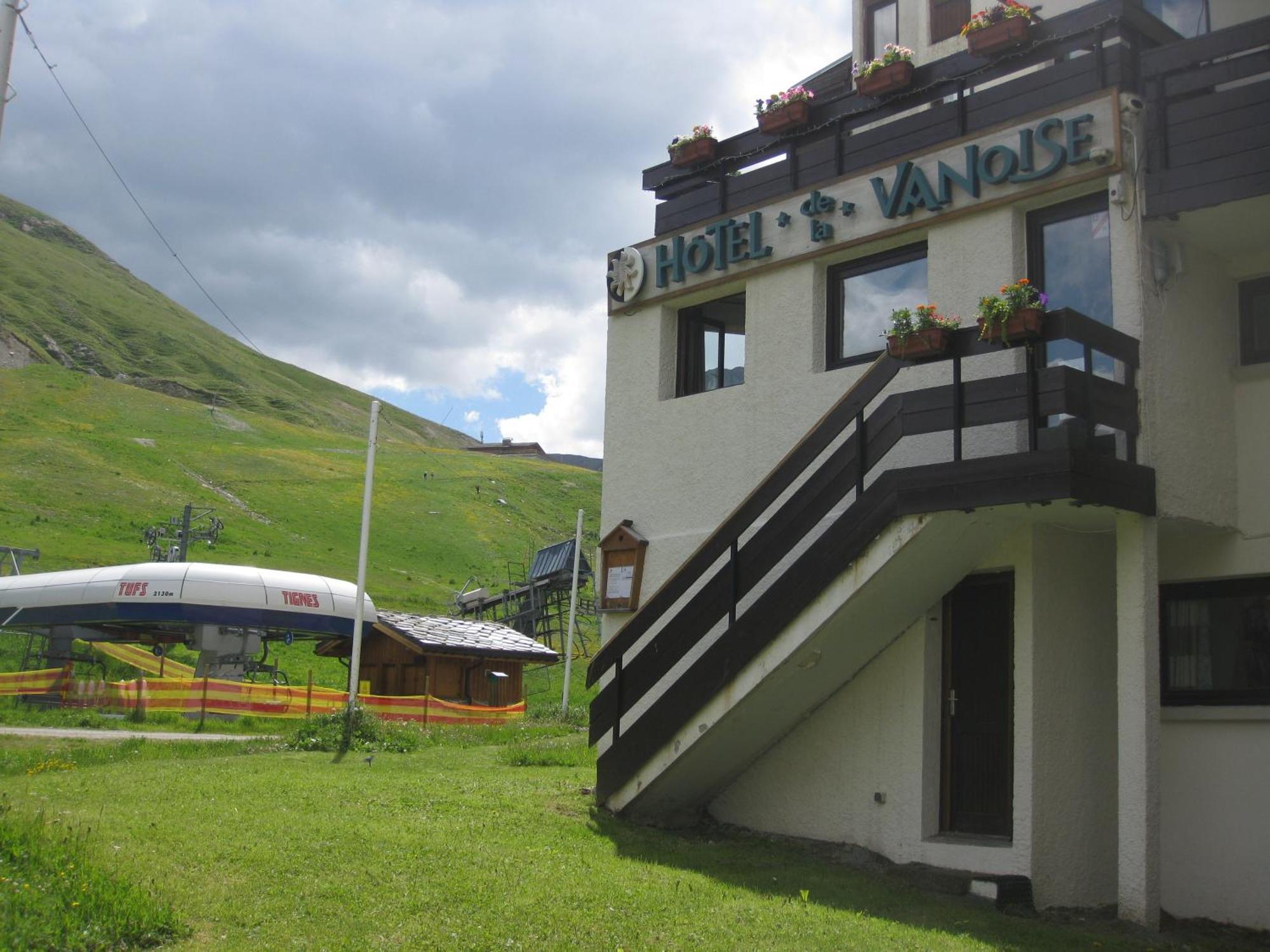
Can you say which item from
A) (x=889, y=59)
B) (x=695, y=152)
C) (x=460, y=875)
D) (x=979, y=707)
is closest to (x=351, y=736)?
(x=460, y=875)

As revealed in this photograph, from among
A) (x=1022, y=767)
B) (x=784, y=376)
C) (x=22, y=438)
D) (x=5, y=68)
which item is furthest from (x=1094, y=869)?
(x=22, y=438)

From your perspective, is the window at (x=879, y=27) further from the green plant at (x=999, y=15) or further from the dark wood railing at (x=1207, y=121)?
the dark wood railing at (x=1207, y=121)

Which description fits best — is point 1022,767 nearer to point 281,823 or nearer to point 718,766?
point 718,766

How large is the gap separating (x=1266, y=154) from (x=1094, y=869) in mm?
6072

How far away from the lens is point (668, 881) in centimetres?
951

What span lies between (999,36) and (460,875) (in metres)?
8.96

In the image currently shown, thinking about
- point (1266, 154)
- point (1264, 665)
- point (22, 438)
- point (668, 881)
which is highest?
point (22, 438)

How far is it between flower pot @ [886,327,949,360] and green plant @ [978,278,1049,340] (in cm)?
40

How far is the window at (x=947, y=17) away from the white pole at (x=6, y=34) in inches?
421

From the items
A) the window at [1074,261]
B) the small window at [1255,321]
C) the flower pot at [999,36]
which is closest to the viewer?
the window at [1074,261]

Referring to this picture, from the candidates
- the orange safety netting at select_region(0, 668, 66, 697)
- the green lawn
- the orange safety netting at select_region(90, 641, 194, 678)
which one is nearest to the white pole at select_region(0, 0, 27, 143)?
the green lawn

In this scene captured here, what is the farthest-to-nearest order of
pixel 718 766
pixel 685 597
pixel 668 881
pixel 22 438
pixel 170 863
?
pixel 22 438 → pixel 685 597 → pixel 718 766 → pixel 668 881 → pixel 170 863

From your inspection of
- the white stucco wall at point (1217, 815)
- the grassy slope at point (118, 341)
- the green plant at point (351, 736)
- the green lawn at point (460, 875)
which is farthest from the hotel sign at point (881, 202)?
the grassy slope at point (118, 341)

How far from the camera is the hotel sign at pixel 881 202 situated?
422 inches
